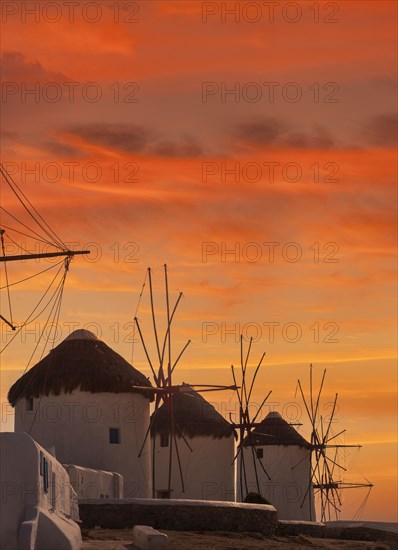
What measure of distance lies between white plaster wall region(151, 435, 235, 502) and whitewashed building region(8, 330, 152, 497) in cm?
677

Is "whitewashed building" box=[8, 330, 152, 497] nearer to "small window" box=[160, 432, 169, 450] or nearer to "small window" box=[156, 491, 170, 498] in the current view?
"small window" box=[156, 491, 170, 498]

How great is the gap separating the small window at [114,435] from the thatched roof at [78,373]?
1.61 metres

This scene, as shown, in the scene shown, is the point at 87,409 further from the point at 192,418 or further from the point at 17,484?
the point at 17,484

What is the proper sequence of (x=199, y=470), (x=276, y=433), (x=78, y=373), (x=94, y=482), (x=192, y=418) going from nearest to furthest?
1. (x=94, y=482)
2. (x=78, y=373)
3. (x=199, y=470)
4. (x=192, y=418)
5. (x=276, y=433)

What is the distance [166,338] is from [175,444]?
16.1ft

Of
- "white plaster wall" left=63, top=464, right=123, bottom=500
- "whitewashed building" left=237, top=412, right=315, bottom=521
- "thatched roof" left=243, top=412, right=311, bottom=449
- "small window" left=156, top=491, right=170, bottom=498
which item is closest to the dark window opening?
"small window" left=156, top=491, right=170, bottom=498

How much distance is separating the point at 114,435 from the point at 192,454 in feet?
30.9

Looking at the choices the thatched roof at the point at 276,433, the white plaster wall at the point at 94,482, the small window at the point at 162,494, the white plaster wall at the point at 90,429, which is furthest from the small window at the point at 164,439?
the white plaster wall at the point at 94,482

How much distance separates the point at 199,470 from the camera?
2287 inches

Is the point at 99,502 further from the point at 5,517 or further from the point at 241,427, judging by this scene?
the point at 241,427

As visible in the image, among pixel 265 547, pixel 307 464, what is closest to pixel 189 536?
pixel 265 547

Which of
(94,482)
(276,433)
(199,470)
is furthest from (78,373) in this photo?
(276,433)

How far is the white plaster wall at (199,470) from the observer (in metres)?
57.5

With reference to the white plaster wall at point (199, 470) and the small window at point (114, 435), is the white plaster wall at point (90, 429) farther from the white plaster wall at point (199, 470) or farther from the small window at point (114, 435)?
the white plaster wall at point (199, 470)
